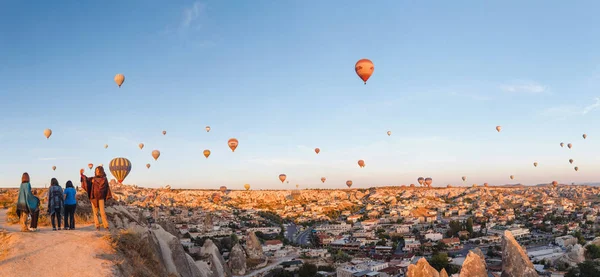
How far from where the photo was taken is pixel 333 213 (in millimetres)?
101875

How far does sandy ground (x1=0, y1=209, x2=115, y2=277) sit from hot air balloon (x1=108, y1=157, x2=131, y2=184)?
17583mm

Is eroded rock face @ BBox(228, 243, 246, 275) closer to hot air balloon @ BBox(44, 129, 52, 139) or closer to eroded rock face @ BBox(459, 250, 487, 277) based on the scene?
eroded rock face @ BBox(459, 250, 487, 277)

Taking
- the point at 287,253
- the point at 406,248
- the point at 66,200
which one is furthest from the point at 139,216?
A: the point at 406,248

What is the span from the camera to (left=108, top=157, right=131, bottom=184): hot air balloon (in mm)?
24219

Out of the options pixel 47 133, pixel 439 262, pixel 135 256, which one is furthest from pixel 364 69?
pixel 47 133

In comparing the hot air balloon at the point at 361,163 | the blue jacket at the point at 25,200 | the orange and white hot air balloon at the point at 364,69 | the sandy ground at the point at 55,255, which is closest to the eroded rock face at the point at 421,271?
the orange and white hot air balloon at the point at 364,69

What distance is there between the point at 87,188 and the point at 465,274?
71.3ft

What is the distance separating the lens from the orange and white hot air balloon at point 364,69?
26.1 m

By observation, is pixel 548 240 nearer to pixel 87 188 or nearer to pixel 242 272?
pixel 242 272

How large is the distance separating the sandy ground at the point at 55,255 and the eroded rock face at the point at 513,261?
87.5 feet

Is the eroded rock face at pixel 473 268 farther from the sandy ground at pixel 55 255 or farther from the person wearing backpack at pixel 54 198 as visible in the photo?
the person wearing backpack at pixel 54 198

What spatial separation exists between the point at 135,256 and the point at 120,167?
725 inches

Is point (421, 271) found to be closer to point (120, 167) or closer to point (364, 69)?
point (364, 69)

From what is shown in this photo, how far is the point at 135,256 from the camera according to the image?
730 centimetres
